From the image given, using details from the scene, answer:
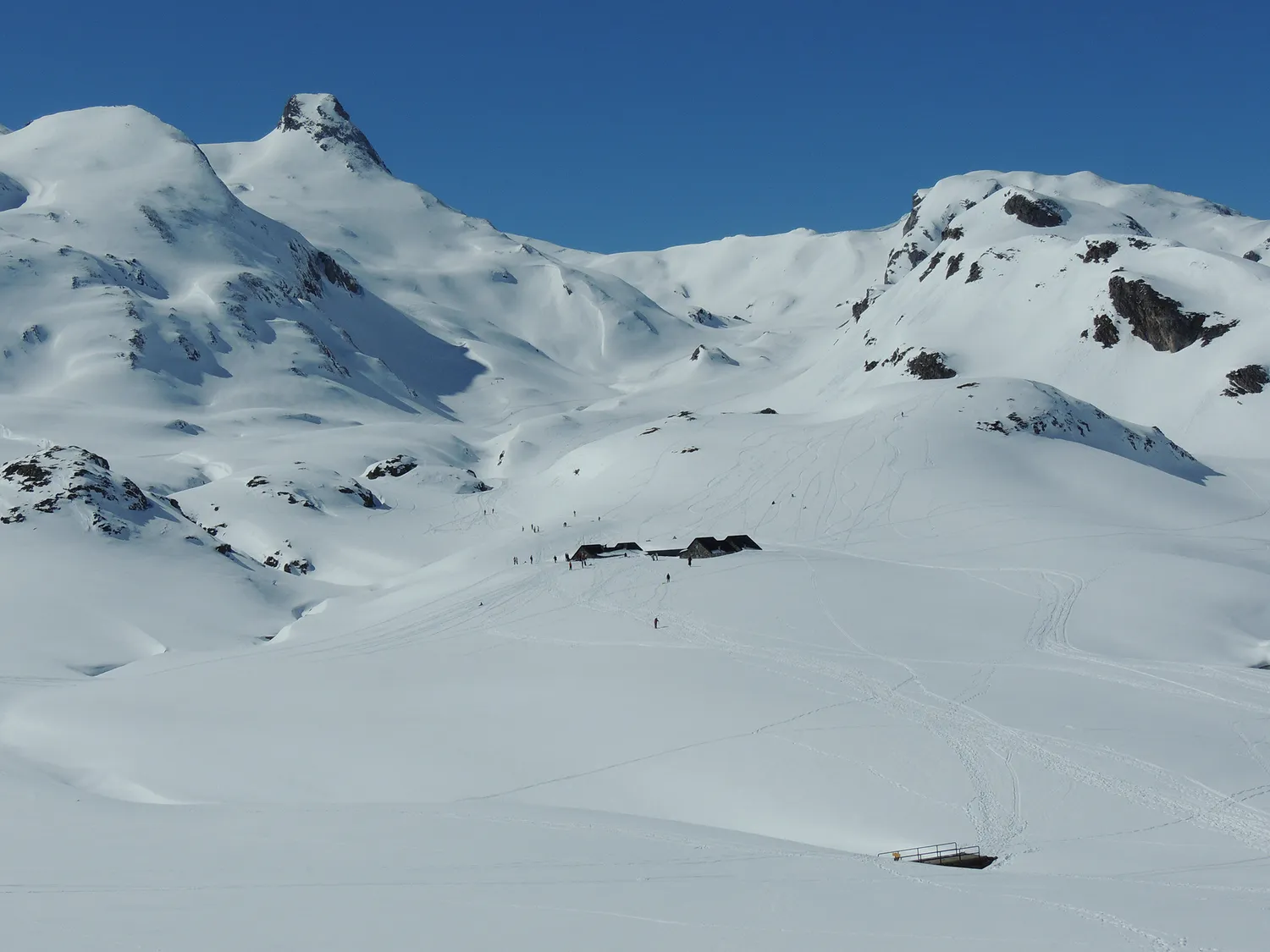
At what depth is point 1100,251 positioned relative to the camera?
121 m

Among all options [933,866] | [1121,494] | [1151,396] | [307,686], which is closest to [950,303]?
[1151,396]

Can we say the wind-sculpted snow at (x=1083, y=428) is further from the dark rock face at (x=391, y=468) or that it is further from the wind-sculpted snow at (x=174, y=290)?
the wind-sculpted snow at (x=174, y=290)

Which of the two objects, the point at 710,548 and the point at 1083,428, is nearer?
the point at 710,548

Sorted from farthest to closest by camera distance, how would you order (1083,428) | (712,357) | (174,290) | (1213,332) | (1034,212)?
(712,357)
(174,290)
(1034,212)
(1213,332)
(1083,428)

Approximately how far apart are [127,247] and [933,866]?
16555 centimetres

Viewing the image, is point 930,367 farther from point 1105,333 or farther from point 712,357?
point 712,357

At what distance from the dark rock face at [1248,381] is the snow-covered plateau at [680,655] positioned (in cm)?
26

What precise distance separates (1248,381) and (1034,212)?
55920mm

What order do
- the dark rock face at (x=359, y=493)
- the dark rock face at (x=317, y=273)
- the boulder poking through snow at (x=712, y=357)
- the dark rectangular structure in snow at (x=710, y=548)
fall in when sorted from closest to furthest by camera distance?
the dark rectangular structure in snow at (x=710, y=548) < the dark rock face at (x=359, y=493) < the dark rock face at (x=317, y=273) < the boulder poking through snow at (x=712, y=357)

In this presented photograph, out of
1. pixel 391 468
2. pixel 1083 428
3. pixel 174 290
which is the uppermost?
pixel 174 290

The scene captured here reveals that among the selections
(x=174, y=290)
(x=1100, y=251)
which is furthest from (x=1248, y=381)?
(x=174, y=290)

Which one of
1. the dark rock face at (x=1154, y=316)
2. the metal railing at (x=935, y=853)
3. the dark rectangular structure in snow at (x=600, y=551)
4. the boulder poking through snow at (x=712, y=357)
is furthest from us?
the boulder poking through snow at (x=712, y=357)

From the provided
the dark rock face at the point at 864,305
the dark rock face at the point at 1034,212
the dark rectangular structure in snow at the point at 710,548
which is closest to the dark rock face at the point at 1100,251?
the dark rock face at the point at 1034,212

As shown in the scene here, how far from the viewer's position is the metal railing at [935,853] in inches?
895
